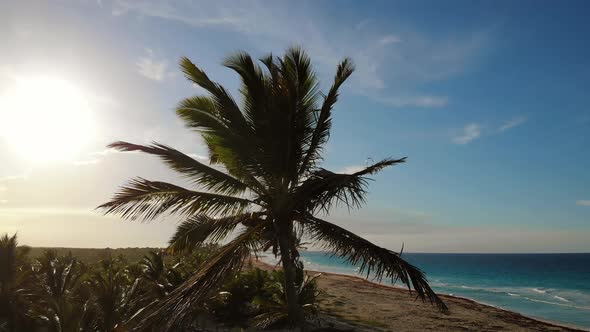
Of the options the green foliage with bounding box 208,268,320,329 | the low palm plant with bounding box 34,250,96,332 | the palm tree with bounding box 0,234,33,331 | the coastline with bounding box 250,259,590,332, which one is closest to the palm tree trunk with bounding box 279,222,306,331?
the low palm plant with bounding box 34,250,96,332

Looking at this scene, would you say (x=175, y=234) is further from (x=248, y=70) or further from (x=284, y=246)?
(x=248, y=70)

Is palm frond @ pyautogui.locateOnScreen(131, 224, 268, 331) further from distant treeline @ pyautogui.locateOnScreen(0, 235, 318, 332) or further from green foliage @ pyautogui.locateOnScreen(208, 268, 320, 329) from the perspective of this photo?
green foliage @ pyautogui.locateOnScreen(208, 268, 320, 329)

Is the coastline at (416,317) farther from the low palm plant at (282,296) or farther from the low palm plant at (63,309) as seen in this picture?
the low palm plant at (63,309)

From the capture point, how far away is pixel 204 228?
8.21m

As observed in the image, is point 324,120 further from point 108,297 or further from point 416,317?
point 416,317

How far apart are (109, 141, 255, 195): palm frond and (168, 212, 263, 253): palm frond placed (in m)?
0.61

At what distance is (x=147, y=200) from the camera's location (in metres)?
7.75

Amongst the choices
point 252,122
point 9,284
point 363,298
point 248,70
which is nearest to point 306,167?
point 252,122

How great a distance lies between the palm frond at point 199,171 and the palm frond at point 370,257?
1.68 meters

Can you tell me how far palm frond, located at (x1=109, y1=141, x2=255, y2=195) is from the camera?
787 centimetres

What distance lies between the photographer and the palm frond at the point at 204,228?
8172mm

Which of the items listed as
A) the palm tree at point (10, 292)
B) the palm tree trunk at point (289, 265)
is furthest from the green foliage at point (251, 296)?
the palm tree trunk at point (289, 265)

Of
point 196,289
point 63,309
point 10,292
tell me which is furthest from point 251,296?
point 196,289

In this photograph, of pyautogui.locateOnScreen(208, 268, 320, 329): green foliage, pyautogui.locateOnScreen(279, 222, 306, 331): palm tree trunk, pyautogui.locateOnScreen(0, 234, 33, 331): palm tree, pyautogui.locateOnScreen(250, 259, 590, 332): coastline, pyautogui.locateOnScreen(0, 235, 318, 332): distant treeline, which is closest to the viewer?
pyautogui.locateOnScreen(279, 222, 306, 331): palm tree trunk
